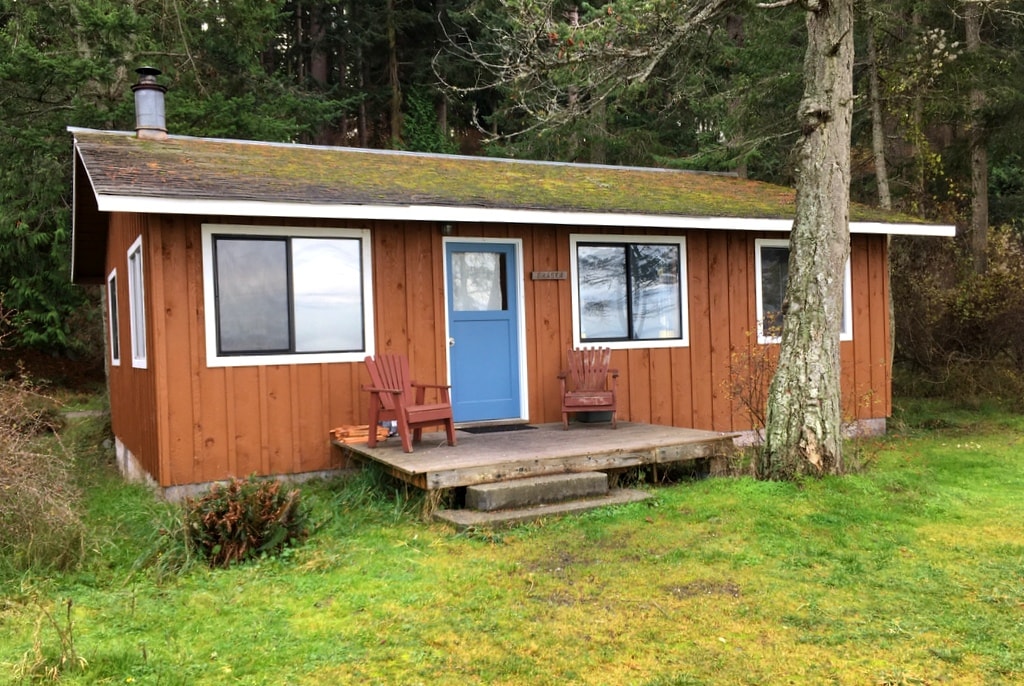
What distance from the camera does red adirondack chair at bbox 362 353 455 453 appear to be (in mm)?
6035

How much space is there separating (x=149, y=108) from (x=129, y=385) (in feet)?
9.41

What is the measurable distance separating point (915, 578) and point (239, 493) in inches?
150

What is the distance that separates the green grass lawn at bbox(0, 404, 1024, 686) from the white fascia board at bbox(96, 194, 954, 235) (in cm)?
225

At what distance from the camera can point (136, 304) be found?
730cm

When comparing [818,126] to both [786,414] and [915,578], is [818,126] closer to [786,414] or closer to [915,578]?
[786,414]

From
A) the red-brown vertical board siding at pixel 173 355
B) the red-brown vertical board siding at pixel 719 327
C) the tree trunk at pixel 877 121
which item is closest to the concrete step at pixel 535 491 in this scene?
the red-brown vertical board siding at pixel 173 355

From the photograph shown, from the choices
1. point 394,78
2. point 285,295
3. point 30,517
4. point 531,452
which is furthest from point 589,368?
point 394,78

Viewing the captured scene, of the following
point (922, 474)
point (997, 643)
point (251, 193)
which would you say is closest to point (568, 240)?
point (251, 193)

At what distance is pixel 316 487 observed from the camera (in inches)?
257

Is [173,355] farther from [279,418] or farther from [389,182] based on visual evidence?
[389,182]

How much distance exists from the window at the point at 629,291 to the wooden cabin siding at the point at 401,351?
0.11 meters

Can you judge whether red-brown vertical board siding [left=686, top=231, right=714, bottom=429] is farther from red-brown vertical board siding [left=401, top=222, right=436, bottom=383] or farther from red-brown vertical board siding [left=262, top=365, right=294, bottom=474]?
red-brown vertical board siding [left=262, top=365, right=294, bottom=474]

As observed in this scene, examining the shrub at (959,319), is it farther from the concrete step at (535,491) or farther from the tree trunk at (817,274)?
the concrete step at (535,491)

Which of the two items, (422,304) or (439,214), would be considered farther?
(422,304)
